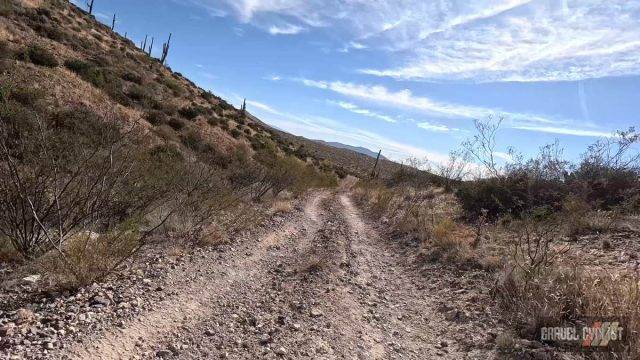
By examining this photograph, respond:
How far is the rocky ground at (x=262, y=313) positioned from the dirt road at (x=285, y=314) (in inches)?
0.6

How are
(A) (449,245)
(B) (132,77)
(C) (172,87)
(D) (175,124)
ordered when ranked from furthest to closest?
(C) (172,87)
(B) (132,77)
(D) (175,124)
(A) (449,245)

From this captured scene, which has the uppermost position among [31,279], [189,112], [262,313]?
[189,112]

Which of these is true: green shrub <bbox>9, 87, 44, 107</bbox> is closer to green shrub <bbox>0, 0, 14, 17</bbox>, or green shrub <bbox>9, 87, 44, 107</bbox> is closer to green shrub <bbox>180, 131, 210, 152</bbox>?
green shrub <bbox>180, 131, 210, 152</bbox>

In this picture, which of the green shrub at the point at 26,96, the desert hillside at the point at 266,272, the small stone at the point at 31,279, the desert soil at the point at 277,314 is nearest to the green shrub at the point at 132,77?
the green shrub at the point at 26,96

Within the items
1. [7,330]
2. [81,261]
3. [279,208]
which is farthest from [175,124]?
[7,330]

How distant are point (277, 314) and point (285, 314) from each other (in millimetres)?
101

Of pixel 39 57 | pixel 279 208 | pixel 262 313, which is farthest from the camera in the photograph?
pixel 39 57

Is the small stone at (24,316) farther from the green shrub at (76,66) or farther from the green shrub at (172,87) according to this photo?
the green shrub at (172,87)

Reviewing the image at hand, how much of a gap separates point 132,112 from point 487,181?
17066mm

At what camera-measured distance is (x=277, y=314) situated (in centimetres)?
520

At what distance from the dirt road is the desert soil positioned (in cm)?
1

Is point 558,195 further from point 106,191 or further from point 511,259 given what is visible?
point 106,191

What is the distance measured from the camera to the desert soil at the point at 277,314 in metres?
3.92

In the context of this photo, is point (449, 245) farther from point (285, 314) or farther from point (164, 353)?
point (164, 353)
